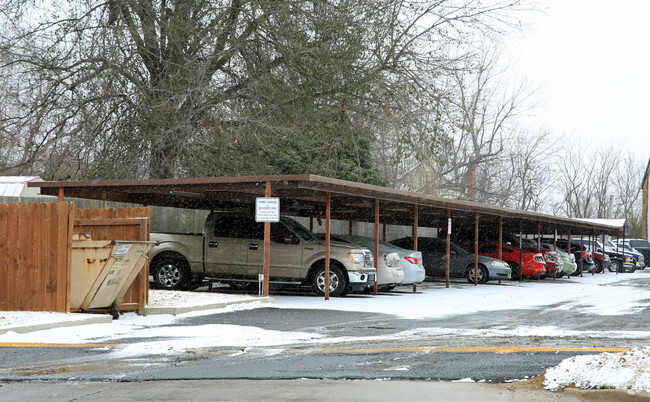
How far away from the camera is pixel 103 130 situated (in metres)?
20.7

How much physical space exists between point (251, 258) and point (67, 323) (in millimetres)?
7385

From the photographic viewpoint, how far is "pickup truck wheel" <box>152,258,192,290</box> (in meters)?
18.4

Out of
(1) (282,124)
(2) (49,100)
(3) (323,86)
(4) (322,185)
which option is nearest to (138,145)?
(2) (49,100)

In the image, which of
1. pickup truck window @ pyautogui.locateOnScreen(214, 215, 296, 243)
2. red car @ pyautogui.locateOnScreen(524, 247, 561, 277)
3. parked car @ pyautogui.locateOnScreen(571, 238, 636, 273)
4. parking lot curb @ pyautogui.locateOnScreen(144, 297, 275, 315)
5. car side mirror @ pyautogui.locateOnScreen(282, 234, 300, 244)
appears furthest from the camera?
parked car @ pyautogui.locateOnScreen(571, 238, 636, 273)

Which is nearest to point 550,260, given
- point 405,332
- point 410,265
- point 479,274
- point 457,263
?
point 479,274

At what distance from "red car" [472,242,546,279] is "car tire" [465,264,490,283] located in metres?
2.25

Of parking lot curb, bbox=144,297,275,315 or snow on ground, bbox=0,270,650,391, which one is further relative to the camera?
parking lot curb, bbox=144,297,275,315

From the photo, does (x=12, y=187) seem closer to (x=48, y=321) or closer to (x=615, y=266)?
(x=48, y=321)

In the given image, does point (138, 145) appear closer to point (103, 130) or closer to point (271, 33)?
point (103, 130)

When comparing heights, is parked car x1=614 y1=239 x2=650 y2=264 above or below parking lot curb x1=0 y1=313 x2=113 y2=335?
above

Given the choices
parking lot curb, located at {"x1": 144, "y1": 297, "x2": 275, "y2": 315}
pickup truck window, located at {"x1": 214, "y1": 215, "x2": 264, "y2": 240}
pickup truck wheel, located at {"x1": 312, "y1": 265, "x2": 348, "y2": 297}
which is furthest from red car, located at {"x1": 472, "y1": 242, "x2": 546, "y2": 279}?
parking lot curb, located at {"x1": 144, "y1": 297, "x2": 275, "y2": 315}

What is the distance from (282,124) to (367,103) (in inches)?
100

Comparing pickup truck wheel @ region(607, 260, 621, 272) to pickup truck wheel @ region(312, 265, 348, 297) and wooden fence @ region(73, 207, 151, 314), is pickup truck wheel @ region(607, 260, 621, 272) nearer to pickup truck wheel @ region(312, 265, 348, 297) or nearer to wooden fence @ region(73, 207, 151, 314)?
pickup truck wheel @ region(312, 265, 348, 297)

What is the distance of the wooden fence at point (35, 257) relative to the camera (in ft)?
37.8
